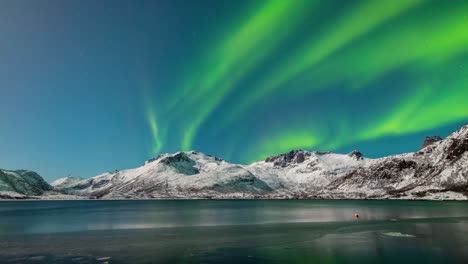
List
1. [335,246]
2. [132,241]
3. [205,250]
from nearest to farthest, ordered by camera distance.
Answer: [205,250] → [335,246] → [132,241]

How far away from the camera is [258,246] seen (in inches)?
2087

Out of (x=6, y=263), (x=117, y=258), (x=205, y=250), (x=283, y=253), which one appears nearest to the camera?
(x=6, y=263)

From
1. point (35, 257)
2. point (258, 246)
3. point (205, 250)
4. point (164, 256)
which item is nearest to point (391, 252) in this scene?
point (258, 246)

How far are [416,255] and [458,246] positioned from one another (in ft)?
36.7

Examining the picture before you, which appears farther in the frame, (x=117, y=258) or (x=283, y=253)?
(x=283, y=253)

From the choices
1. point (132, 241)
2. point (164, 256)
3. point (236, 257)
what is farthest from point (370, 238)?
point (132, 241)

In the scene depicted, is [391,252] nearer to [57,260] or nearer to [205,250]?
[205,250]

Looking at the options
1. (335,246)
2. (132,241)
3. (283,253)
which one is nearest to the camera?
(283,253)

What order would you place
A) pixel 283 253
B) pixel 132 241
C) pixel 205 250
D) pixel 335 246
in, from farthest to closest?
1. pixel 132 241
2. pixel 335 246
3. pixel 205 250
4. pixel 283 253

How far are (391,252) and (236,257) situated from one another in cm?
2111

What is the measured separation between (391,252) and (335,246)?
835 centimetres

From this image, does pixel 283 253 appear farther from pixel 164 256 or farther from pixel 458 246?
pixel 458 246

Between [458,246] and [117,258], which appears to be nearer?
[117,258]

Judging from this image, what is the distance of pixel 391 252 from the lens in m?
46.8
